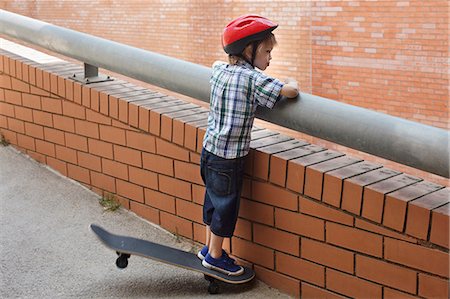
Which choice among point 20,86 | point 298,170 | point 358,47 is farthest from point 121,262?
point 358,47

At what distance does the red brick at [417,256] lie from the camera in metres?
2.23

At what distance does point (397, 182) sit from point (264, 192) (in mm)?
554

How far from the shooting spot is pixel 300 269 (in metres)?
2.71

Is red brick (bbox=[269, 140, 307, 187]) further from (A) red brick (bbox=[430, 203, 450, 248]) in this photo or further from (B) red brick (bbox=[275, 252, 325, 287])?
(A) red brick (bbox=[430, 203, 450, 248])

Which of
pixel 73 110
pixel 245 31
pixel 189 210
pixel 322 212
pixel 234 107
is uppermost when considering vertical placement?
pixel 245 31

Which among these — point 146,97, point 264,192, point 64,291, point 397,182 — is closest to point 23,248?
point 64,291

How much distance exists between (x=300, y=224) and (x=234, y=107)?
53cm

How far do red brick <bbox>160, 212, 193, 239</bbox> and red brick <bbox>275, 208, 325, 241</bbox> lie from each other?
58 cm

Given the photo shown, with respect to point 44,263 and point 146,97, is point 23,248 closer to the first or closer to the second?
point 44,263

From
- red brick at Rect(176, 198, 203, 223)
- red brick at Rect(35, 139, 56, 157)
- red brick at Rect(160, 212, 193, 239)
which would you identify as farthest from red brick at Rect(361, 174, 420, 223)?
red brick at Rect(35, 139, 56, 157)

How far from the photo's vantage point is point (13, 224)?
3.39m

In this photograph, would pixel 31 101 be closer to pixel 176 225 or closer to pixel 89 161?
pixel 89 161

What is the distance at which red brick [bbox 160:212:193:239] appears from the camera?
10.5 ft

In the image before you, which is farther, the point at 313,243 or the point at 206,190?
the point at 206,190
